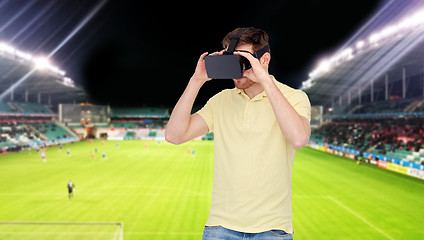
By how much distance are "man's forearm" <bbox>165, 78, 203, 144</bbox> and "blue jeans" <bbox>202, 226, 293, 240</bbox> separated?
627 mm

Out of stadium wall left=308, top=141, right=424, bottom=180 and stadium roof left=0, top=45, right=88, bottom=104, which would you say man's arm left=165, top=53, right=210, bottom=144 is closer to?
stadium wall left=308, top=141, right=424, bottom=180

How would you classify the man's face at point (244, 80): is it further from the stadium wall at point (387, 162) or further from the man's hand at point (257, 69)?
the stadium wall at point (387, 162)

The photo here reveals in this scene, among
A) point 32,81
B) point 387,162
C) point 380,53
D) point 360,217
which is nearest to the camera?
point 360,217

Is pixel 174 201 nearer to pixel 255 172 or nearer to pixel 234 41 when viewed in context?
pixel 255 172

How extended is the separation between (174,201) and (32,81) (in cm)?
4895

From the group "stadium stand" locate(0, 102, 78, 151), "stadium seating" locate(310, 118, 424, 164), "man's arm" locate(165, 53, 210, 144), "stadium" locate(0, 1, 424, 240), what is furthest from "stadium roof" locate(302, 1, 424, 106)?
"stadium stand" locate(0, 102, 78, 151)

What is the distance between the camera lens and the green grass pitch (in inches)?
493

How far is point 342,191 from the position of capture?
1962cm

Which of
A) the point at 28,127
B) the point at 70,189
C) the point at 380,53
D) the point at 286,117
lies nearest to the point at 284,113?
the point at 286,117

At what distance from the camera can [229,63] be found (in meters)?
1.67

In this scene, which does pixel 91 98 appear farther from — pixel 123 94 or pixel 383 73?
pixel 383 73

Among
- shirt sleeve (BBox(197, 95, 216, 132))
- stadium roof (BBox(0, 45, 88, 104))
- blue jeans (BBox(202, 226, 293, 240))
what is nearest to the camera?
blue jeans (BBox(202, 226, 293, 240))

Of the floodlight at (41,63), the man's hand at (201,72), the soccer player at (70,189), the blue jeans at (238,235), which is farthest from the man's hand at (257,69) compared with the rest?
the floodlight at (41,63)

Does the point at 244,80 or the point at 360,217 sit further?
the point at 360,217
